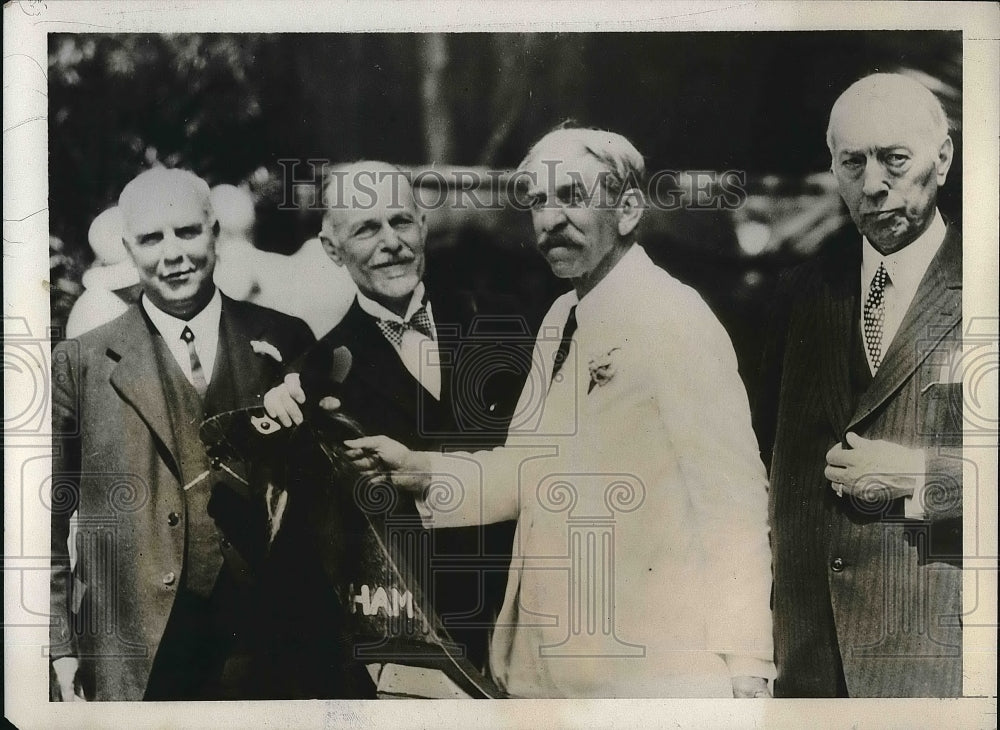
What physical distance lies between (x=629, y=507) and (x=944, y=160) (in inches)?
43.2

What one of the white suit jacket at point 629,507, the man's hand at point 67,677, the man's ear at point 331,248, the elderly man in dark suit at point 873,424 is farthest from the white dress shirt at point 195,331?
the elderly man in dark suit at point 873,424

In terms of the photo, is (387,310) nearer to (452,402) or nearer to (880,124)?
(452,402)

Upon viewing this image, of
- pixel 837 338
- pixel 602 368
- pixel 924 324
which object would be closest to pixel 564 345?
pixel 602 368

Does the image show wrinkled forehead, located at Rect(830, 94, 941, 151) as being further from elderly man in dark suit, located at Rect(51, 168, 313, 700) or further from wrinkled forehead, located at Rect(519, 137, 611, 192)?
elderly man in dark suit, located at Rect(51, 168, 313, 700)

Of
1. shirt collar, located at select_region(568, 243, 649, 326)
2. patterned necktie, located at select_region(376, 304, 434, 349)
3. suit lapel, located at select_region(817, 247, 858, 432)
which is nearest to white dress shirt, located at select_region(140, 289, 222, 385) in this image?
patterned necktie, located at select_region(376, 304, 434, 349)

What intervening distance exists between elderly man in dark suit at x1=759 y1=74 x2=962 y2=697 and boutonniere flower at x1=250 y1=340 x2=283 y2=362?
1.14 metres

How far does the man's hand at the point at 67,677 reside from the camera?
160 cm

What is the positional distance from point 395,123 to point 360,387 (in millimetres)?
622

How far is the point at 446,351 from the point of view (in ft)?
5.23

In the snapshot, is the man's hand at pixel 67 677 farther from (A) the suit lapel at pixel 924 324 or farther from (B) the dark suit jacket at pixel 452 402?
(A) the suit lapel at pixel 924 324

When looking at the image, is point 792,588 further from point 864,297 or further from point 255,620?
point 255,620

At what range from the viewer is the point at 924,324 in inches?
62.9

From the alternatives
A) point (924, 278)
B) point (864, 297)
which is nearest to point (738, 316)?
point (864, 297)

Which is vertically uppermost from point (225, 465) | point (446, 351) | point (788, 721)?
point (446, 351)
